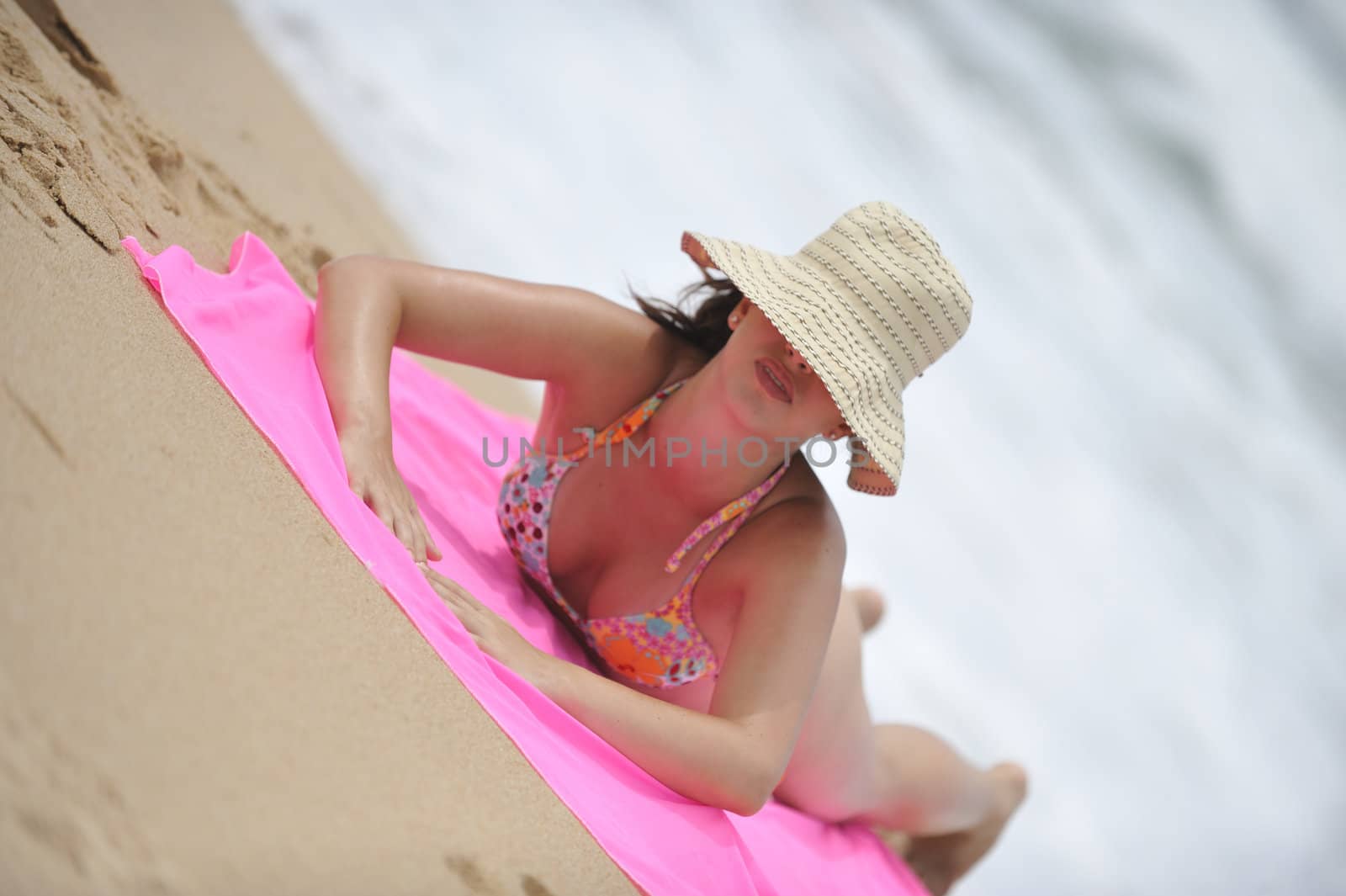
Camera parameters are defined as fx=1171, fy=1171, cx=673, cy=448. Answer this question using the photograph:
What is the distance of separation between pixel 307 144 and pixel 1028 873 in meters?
3.30

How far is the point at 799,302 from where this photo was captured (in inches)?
70.8

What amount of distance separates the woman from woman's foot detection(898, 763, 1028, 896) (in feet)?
1.98

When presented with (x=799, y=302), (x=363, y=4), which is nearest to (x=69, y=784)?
(x=799, y=302)

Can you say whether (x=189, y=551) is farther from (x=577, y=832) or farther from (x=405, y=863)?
(x=577, y=832)

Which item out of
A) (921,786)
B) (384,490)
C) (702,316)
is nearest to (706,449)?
(702,316)

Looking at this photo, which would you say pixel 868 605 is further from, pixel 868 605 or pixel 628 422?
pixel 628 422

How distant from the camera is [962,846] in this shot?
281 centimetres

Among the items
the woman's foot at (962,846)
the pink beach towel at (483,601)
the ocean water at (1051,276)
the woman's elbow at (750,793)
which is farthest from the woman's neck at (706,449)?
the ocean water at (1051,276)

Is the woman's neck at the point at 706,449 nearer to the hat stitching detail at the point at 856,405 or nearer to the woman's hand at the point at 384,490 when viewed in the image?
the hat stitching detail at the point at 856,405

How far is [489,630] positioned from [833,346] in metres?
0.65

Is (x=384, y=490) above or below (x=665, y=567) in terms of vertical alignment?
above

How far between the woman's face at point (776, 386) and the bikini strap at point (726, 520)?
0.13 m

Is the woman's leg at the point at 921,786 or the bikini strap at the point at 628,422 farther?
the woman's leg at the point at 921,786

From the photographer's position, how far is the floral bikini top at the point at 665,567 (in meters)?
1.97
